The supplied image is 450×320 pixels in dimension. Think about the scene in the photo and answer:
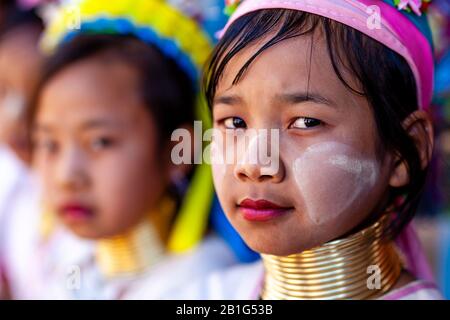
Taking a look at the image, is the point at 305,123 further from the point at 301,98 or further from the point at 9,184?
the point at 9,184

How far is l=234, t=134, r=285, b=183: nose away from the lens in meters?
1.41

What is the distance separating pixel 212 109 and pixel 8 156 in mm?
2012

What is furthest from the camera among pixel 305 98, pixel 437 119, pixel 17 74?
pixel 17 74

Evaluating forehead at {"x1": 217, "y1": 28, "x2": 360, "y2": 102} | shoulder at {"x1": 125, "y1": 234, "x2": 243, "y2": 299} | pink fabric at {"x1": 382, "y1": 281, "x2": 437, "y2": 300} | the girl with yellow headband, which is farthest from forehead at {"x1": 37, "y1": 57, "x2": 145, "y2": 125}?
pink fabric at {"x1": 382, "y1": 281, "x2": 437, "y2": 300}

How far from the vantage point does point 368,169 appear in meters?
1.46

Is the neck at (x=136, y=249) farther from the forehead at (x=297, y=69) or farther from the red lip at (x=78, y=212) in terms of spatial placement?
the forehead at (x=297, y=69)

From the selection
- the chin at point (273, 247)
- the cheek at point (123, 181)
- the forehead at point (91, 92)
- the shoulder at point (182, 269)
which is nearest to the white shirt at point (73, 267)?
the shoulder at point (182, 269)

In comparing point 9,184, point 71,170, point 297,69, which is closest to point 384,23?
point 297,69

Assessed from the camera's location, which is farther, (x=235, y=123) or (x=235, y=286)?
(x=235, y=286)

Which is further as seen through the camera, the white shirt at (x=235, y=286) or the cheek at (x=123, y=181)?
the cheek at (x=123, y=181)

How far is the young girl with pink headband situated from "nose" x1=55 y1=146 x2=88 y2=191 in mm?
658

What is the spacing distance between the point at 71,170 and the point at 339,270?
935 millimetres

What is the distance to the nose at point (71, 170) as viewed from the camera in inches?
81.2

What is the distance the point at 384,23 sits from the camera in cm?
146
